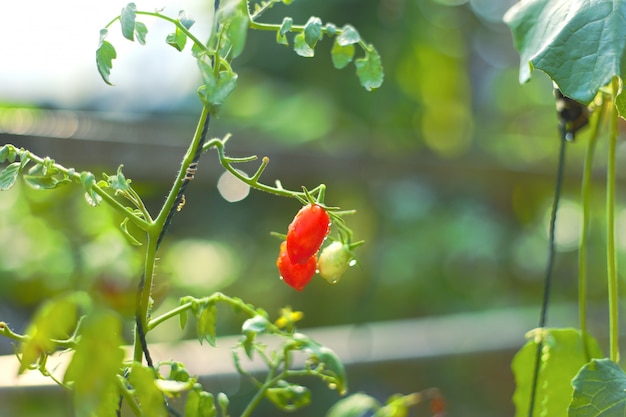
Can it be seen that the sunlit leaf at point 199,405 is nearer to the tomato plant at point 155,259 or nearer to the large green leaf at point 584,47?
the tomato plant at point 155,259

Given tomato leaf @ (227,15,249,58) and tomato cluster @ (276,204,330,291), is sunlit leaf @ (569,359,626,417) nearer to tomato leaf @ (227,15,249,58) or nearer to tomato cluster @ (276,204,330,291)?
tomato cluster @ (276,204,330,291)

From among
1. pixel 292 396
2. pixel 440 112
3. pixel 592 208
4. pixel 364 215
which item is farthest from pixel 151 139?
pixel 592 208

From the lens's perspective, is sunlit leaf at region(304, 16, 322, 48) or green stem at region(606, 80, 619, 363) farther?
green stem at region(606, 80, 619, 363)

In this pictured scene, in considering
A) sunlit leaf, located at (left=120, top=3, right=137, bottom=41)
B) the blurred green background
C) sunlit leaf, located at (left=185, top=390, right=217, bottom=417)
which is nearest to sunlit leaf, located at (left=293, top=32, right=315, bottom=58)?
sunlit leaf, located at (left=120, top=3, right=137, bottom=41)

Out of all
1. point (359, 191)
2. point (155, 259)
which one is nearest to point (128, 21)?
point (155, 259)

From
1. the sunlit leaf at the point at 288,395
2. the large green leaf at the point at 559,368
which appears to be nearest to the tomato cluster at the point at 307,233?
the sunlit leaf at the point at 288,395

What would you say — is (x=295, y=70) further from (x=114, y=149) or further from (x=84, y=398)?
(x=84, y=398)
